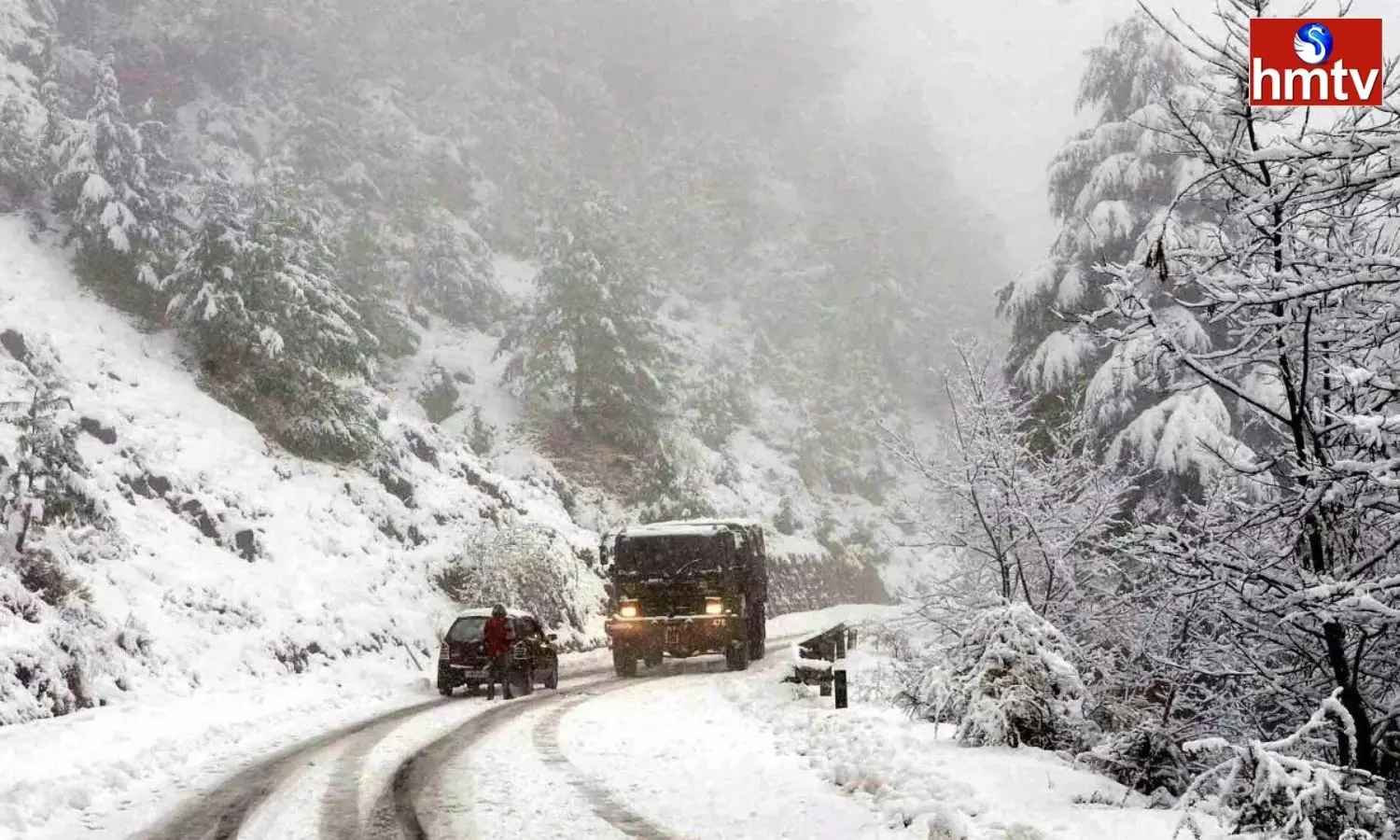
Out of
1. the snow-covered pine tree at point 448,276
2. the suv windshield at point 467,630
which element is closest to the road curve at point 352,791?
the suv windshield at point 467,630

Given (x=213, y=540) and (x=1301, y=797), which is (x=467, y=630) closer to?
(x=213, y=540)

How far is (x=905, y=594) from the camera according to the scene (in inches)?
525

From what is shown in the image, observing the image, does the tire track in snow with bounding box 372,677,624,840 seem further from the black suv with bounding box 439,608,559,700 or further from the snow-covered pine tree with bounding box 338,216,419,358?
the snow-covered pine tree with bounding box 338,216,419,358

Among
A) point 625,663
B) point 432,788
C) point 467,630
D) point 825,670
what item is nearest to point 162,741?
point 432,788

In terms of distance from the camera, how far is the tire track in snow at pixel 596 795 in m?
7.94

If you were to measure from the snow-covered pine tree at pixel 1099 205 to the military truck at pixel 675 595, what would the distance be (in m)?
7.36

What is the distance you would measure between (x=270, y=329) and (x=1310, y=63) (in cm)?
2398

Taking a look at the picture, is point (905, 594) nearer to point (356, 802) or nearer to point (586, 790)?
point (586, 790)

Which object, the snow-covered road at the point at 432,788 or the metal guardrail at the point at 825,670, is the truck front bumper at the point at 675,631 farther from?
the snow-covered road at the point at 432,788

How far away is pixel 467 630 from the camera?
19.5 metres

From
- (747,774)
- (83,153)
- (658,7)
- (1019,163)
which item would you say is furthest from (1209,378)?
(1019,163)

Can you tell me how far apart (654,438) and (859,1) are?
7159 centimetres

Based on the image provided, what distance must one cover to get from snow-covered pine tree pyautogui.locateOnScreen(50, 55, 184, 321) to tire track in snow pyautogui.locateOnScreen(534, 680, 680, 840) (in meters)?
19.9

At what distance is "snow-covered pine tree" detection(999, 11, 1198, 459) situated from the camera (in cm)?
1923
